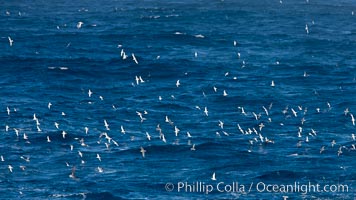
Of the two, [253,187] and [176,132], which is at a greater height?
[176,132]

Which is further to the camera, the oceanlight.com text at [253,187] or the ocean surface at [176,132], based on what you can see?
the ocean surface at [176,132]

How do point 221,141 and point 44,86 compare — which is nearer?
point 221,141

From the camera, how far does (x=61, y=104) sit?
177 metres

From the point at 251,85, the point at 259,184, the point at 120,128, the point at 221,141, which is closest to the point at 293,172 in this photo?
the point at 259,184

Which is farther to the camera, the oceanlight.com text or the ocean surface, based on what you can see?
the ocean surface

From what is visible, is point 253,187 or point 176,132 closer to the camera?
point 253,187

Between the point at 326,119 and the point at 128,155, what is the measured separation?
3182 cm

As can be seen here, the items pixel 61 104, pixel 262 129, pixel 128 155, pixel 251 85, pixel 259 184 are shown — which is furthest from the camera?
pixel 251 85

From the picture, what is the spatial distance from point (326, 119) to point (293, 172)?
24170 mm

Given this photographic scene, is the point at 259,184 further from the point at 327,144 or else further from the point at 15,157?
the point at 15,157

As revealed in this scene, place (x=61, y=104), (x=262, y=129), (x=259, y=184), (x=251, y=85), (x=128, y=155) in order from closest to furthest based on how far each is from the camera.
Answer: (x=259, y=184), (x=128, y=155), (x=262, y=129), (x=61, y=104), (x=251, y=85)

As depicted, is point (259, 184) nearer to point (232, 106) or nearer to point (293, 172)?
point (293, 172)

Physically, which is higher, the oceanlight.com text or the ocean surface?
the ocean surface

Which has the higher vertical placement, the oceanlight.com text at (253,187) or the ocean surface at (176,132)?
the ocean surface at (176,132)
